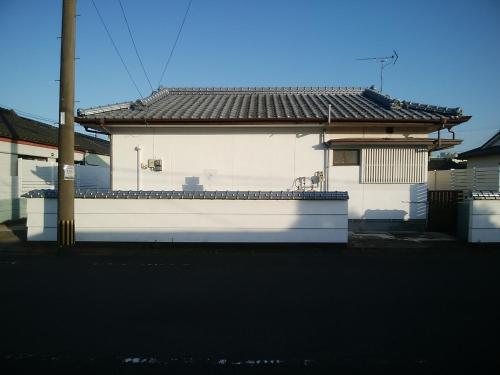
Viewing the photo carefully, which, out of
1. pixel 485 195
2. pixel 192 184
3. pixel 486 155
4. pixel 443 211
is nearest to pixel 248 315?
pixel 192 184

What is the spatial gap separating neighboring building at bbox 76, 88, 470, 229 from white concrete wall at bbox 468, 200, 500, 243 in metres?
1.90

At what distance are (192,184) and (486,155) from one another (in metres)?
20.0

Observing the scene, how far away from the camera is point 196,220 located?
8.08 metres

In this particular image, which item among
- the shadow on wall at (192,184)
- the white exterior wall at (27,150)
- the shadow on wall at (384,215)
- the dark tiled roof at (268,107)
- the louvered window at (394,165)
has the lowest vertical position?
the shadow on wall at (384,215)

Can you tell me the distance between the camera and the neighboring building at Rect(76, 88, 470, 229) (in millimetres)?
9914

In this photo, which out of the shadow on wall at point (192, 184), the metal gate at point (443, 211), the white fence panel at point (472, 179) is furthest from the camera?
the shadow on wall at point (192, 184)

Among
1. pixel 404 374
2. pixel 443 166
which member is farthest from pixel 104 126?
pixel 443 166

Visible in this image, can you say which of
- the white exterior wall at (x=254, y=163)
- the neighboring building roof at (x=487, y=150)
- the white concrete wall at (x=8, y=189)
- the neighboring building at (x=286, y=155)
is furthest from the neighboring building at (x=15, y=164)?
the neighboring building roof at (x=487, y=150)

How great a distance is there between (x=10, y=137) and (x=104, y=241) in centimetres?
755

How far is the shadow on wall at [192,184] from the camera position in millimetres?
10312

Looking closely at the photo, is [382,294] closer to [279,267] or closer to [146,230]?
[279,267]

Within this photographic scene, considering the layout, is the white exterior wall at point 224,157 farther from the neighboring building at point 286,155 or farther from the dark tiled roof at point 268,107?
the dark tiled roof at point 268,107

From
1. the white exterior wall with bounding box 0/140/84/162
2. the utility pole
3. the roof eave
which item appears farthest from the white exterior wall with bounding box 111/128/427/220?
the white exterior wall with bounding box 0/140/84/162

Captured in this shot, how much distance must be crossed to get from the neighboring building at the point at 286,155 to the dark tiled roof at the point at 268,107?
8 cm
